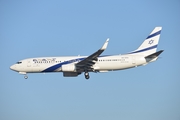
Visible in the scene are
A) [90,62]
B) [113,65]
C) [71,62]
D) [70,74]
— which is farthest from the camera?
[70,74]

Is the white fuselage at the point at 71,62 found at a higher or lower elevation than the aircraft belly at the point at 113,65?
higher

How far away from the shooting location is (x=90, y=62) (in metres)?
57.9

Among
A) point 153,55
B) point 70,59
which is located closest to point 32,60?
point 70,59

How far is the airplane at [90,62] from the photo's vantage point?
5822 centimetres

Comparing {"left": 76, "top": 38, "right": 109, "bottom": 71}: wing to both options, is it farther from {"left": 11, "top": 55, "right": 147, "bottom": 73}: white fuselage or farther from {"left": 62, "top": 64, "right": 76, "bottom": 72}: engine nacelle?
{"left": 11, "top": 55, "right": 147, "bottom": 73}: white fuselage

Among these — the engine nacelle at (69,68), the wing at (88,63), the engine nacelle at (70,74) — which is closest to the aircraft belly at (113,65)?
the wing at (88,63)

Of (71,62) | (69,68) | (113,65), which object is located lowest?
(113,65)

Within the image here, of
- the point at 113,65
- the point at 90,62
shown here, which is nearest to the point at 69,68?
the point at 90,62

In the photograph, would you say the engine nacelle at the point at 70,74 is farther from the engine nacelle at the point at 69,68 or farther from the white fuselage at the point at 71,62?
the engine nacelle at the point at 69,68

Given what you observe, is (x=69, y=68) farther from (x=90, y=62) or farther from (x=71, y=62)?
(x=90, y=62)

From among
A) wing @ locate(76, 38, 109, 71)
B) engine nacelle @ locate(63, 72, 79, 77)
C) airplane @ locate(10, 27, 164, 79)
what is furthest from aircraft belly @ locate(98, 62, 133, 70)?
engine nacelle @ locate(63, 72, 79, 77)

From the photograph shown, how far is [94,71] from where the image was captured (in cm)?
5962

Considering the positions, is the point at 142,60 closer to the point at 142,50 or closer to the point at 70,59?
the point at 142,50

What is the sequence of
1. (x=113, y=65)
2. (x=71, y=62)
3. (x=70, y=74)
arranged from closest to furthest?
1. (x=113, y=65)
2. (x=71, y=62)
3. (x=70, y=74)
